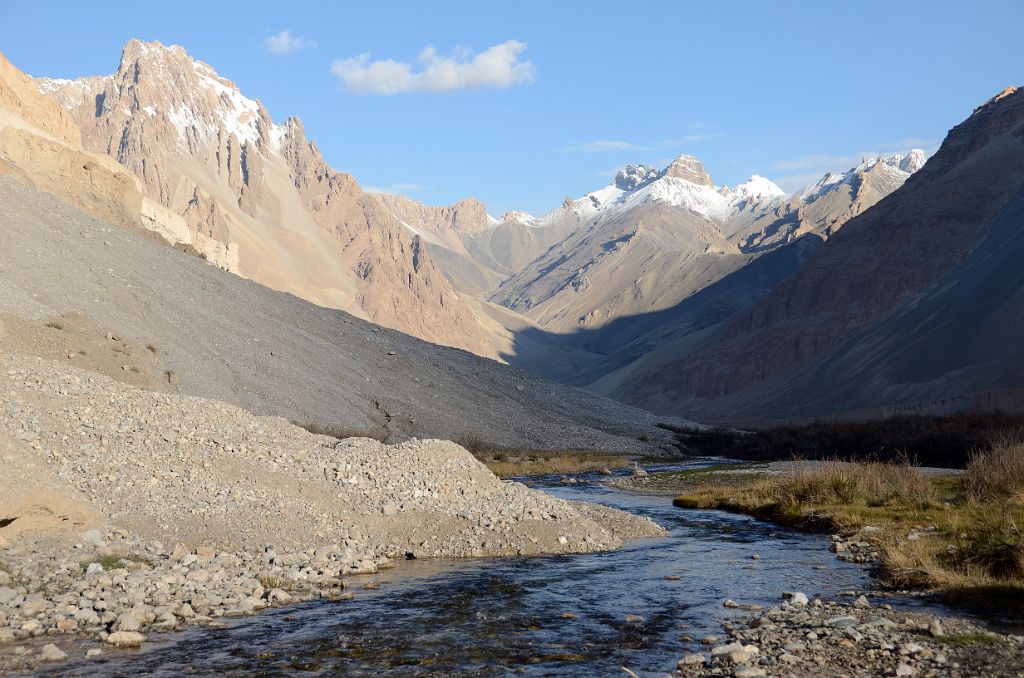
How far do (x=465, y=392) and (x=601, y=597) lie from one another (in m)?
57.2

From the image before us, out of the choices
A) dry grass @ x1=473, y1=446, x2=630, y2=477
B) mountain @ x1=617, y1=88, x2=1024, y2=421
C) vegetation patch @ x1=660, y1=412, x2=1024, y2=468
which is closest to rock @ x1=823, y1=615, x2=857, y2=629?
vegetation patch @ x1=660, y1=412, x2=1024, y2=468

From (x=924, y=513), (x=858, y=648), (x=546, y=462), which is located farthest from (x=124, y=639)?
(x=546, y=462)

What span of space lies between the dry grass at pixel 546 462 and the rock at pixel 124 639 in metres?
36.4

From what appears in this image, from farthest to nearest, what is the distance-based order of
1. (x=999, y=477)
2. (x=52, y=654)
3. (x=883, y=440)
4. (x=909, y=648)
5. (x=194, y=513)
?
(x=883, y=440), (x=999, y=477), (x=194, y=513), (x=52, y=654), (x=909, y=648)

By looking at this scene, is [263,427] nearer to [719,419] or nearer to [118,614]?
[118,614]

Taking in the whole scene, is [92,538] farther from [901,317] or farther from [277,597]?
[901,317]

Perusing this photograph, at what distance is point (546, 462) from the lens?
58.3 metres

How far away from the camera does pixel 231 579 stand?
19.3 metres

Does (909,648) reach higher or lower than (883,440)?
lower

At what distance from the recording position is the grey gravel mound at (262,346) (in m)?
52.7

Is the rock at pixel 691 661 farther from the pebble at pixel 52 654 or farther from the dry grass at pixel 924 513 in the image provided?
the pebble at pixel 52 654

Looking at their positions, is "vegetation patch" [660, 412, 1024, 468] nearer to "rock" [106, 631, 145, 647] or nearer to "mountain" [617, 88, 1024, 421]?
"mountain" [617, 88, 1024, 421]

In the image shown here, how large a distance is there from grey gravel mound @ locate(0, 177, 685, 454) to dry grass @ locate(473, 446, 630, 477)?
4224 millimetres

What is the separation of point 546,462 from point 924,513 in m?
33.3
